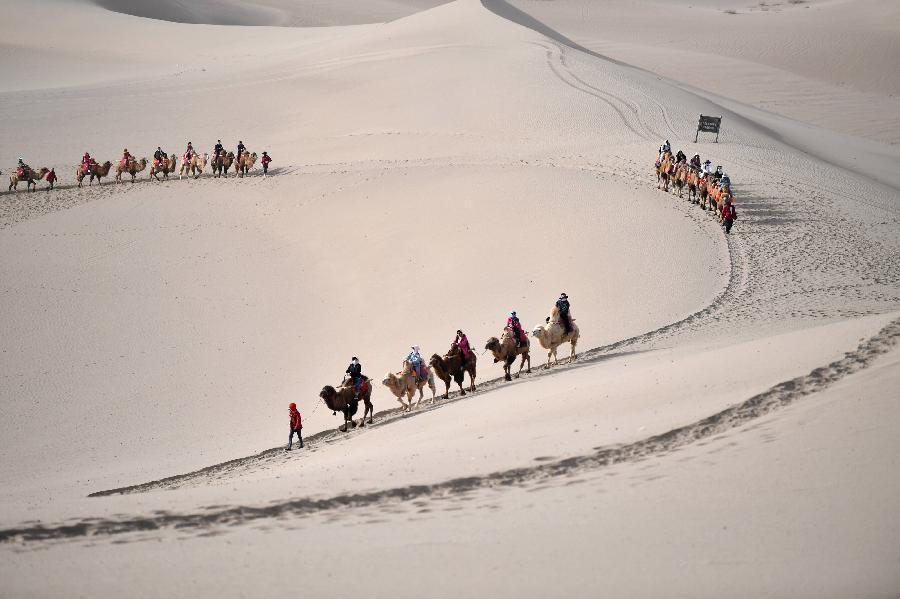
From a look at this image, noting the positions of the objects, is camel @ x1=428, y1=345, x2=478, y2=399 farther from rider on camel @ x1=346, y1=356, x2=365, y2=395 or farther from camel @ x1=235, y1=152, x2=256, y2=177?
camel @ x1=235, y1=152, x2=256, y2=177

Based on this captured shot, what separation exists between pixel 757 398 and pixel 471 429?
13.6 ft

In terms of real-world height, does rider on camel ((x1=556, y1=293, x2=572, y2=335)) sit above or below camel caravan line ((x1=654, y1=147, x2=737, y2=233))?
below

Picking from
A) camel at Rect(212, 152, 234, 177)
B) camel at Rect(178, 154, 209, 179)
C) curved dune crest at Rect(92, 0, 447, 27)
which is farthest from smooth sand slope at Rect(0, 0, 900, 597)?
curved dune crest at Rect(92, 0, 447, 27)

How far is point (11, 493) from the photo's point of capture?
1430 cm

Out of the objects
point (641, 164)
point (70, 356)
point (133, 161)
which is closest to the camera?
point (70, 356)

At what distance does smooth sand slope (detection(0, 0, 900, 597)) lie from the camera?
9148 mm

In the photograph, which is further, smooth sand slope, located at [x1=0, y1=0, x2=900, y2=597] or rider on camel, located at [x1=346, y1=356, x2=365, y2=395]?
rider on camel, located at [x1=346, y1=356, x2=365, y2=395]

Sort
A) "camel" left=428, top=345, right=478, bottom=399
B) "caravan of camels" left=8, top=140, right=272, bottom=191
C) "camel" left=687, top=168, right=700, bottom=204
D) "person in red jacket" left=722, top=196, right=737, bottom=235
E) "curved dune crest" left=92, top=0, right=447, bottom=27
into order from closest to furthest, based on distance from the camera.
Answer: "camel" left=428, top=345, right=478, bottom=399, "person in red jacket" left=722, top=196, right=737, bottom=235, "camel" left=687, top=168, right=700, bottom=204, "caravan of camels" left=8, top=140, right=272, bottom=191, "curved dune crest" left=92, top=0, right=447, bottom=27

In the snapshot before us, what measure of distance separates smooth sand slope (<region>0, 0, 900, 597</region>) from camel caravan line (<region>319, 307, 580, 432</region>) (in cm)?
52

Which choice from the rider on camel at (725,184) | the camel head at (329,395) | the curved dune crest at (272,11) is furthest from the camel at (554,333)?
the curved dune crest at (272,11)

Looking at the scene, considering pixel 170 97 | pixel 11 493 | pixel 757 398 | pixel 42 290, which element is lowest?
pixel 11 493

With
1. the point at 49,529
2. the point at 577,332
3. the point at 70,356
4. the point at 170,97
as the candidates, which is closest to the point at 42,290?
the point at 70,356

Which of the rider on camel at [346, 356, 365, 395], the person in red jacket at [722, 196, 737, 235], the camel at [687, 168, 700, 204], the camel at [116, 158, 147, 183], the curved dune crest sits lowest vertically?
the rider on camel at [346, 356, 365, 395]

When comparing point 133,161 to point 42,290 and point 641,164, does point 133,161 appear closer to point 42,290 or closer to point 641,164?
point 42,290
